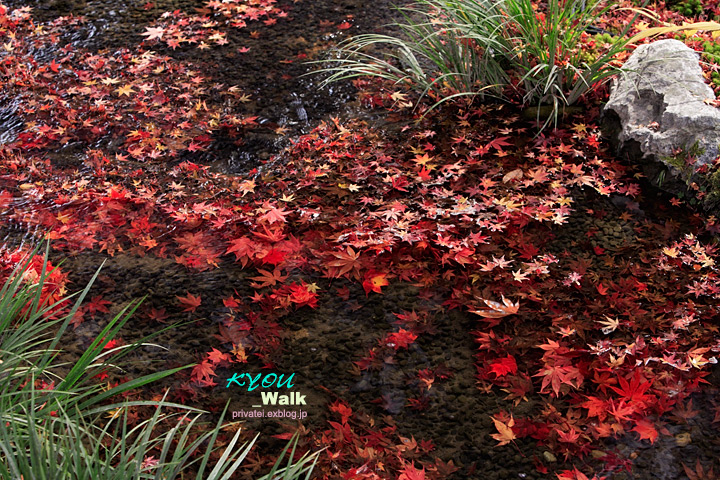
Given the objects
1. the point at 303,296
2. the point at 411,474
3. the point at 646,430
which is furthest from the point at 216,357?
the point at 646,430

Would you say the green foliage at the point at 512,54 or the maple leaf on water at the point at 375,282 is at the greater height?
the green foliage at the point at 512,54

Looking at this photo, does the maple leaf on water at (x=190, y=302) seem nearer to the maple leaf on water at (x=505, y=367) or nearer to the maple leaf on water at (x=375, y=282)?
the maple leaf on water at (x=375, y=282)

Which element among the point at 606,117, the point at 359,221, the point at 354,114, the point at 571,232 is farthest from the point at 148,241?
the point at 606,117

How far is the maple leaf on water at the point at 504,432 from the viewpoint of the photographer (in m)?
2.41

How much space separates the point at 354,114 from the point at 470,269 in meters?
1.86

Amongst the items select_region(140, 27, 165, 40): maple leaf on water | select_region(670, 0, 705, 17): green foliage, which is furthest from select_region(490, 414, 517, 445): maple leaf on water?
select_region(140, 27, 165, 40): maple leaf on water

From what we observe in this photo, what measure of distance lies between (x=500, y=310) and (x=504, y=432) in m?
0.66

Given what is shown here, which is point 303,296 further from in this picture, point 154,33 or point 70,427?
point 154,33

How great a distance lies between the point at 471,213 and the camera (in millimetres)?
3455

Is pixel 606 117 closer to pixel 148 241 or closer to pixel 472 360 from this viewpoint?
pixel 472 360

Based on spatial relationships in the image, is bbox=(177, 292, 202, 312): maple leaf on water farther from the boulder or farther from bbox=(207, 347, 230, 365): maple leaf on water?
the boulder

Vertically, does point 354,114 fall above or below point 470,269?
above

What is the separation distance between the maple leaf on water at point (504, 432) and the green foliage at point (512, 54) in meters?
2.21

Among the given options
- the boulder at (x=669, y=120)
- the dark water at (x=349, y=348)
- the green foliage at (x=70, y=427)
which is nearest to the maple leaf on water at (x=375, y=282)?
the dark water at (x=349, y=348)
